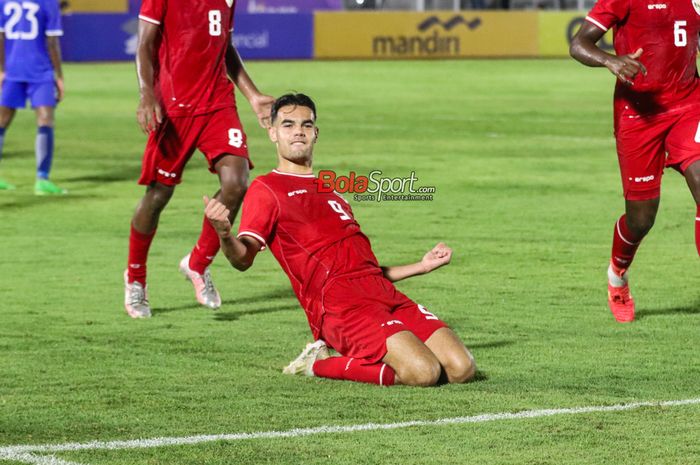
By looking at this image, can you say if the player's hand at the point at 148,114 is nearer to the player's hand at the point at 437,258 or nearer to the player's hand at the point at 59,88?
the player's hand at the point at 437,258

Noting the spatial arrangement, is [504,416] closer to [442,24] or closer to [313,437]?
A: [313,437]

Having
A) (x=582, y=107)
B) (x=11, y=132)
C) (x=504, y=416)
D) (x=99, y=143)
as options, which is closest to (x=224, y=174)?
(x=504, y=416)

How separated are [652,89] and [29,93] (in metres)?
8.64

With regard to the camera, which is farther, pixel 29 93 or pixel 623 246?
pixel 29 93

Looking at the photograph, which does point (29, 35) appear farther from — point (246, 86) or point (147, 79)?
point (147, 79)

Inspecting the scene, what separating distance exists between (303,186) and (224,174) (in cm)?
187

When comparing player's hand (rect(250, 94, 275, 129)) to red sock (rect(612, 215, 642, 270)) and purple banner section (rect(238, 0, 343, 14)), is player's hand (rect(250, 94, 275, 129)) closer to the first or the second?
red sock (rect(612, 215, 642, 270))

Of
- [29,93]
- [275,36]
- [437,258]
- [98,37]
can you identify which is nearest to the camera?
[437,258]

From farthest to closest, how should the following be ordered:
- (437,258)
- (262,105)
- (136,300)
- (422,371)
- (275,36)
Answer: (275,36) → (136,300) → (262,105) → (437,258) → (422,371)

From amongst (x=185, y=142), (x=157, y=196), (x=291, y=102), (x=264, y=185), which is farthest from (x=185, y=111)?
(x=264, y=185)

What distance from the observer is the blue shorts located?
628 inches

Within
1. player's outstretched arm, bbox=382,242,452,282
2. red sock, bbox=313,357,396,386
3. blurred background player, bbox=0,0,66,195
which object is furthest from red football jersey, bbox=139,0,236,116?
blurred background player, bbox=0,0,66,195

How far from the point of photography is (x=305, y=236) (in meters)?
7.68
